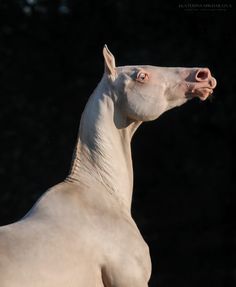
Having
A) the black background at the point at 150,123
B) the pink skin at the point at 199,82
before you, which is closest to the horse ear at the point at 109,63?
the pink skin at the point at 199,82

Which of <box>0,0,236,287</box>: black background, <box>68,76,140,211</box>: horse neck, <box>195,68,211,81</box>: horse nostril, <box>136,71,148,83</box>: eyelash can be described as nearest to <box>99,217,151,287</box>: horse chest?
<box>68,76,140,211</box>: horse neck

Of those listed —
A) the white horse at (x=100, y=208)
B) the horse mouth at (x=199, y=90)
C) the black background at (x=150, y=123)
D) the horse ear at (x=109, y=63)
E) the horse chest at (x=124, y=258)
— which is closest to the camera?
the white horse at (x=100, y=208)

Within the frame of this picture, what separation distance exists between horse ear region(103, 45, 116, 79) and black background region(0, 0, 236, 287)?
21.7 feet

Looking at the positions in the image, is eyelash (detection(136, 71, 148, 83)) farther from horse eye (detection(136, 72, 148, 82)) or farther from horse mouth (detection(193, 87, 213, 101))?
horse mouth (detection(193, 87, 213, 101))

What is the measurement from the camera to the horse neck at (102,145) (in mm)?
4934

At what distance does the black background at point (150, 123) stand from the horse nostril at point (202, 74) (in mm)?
6457

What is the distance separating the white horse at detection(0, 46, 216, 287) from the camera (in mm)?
4281

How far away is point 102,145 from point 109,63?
18.1 inches

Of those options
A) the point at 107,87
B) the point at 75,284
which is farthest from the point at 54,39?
the point at 75,284

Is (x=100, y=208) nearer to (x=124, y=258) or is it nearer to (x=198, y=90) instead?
(x=124, y=258)

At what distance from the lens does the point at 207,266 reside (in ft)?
38.5

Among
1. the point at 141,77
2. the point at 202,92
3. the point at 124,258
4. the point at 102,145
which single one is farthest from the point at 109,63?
the point at 124,258

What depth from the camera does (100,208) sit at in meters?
4.75

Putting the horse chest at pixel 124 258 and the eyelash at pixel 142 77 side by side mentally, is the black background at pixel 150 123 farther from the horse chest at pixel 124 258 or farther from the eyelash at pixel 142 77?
the horse chest at pixel 124 258
